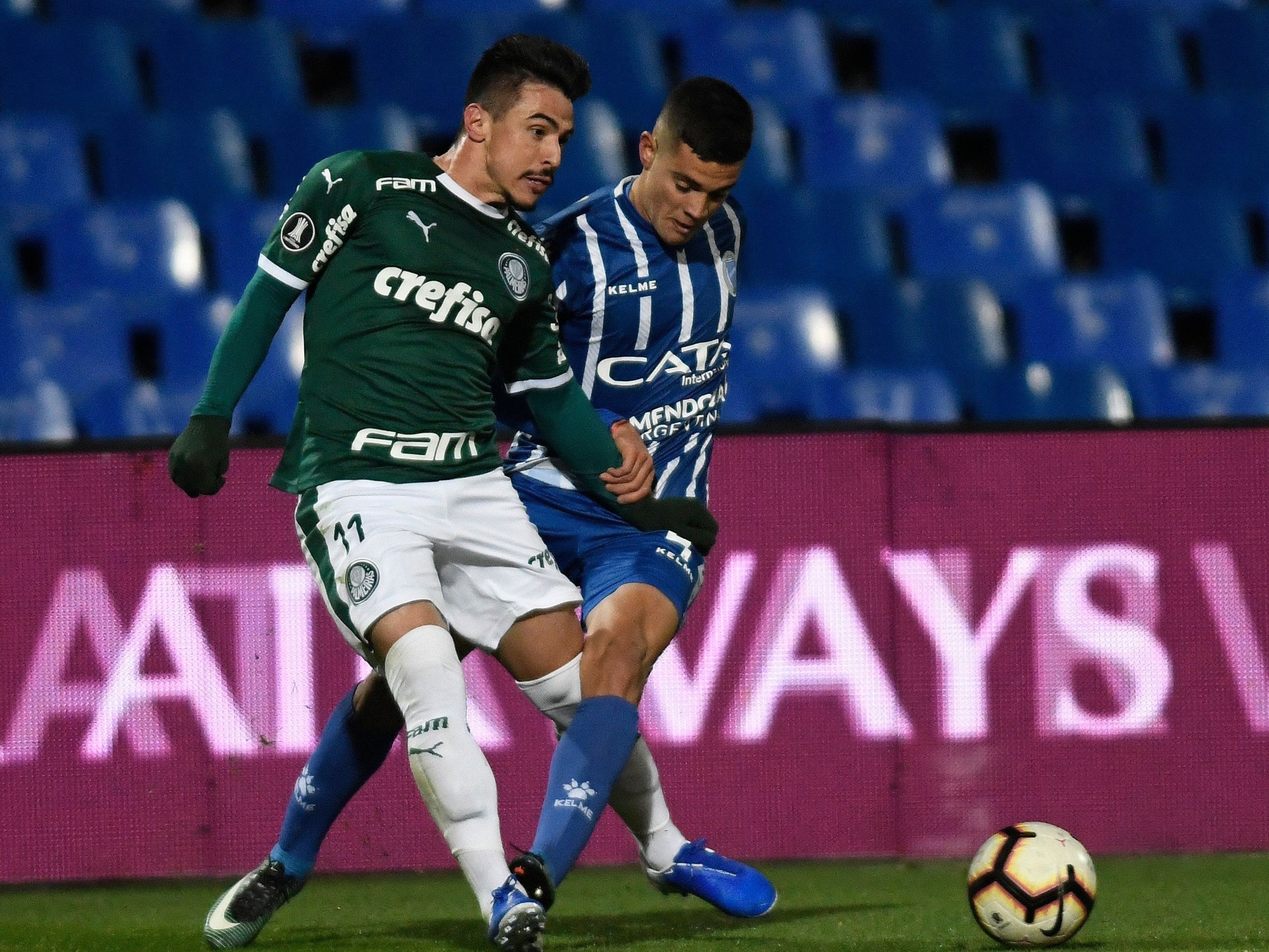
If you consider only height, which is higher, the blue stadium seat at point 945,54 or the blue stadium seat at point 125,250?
the blue stadium seat at point 945,54

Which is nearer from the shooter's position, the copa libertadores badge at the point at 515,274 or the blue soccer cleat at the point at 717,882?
the copa libertadores badge at the point at 515,274

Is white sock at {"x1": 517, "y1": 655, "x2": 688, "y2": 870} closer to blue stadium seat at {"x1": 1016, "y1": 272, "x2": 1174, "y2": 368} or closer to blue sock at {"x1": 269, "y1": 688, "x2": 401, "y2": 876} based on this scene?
blue sock at {"x1": 269, "y1": 688, "x2": 401, "y2": 876}

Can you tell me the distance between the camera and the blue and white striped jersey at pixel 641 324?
4.09 meters

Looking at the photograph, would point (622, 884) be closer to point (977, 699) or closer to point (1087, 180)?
point (977, 699)

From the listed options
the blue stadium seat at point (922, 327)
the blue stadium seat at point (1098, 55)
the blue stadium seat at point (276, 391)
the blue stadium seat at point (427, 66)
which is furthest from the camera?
the blue stadium seat at point (1098, 55)

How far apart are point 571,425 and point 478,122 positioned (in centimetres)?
69

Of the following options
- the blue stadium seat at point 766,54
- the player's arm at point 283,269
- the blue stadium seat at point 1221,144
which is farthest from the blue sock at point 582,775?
the blue stadium seat at point 1221,144

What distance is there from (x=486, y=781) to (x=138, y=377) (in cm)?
469

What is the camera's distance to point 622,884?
513cm

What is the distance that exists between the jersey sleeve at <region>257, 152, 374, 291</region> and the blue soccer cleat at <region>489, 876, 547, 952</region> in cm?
128

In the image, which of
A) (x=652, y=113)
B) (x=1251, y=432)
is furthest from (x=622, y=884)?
(x=652, y=113)

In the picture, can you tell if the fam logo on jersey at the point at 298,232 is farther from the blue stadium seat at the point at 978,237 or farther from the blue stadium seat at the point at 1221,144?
the blue stadium seat at the point at 1221,144

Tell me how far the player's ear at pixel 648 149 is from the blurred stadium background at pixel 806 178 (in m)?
3.01

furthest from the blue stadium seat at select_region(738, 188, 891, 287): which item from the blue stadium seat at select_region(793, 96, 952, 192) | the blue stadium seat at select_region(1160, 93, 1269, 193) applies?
the blue stadium seat at select_region(1160, 93, 1269, 193)
